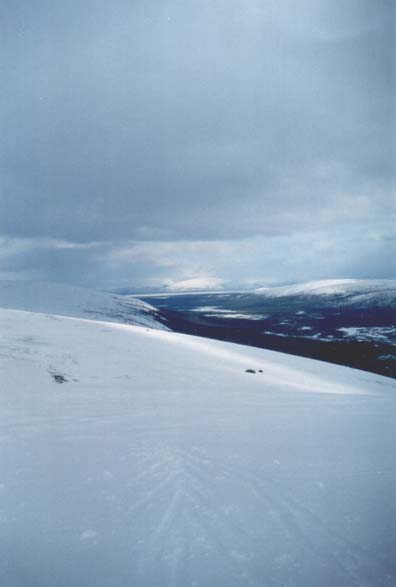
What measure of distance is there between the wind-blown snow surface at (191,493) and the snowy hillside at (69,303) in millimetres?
49642

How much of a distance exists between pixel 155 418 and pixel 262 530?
3636 millimetres

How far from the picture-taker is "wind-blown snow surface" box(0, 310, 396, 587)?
2617mm

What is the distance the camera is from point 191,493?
3.52 meters

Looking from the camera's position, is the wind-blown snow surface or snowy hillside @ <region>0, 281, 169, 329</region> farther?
snowy hillside @ <region>0, 281, 169, 329</region>

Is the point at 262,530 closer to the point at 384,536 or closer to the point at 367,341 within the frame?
the point at 384,536

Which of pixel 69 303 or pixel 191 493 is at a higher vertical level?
pixel 69 303

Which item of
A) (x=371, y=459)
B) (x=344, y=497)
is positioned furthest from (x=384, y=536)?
(x=371, y=459)

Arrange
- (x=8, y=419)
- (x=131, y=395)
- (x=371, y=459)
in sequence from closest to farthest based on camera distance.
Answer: (x=371, y=459) → (x=8, y=419) → (x=131, y=395)

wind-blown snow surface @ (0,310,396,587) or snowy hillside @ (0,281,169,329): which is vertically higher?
snowy hillside @ (0,281,169,329)

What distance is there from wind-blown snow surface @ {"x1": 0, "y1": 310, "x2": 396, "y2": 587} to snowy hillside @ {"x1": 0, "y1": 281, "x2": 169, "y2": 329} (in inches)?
1954

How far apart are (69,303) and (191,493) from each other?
69.0 metres

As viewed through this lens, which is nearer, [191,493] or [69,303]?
[191,493]

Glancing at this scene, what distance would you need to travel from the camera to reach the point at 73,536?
2.87 metres

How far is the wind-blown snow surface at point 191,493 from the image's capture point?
2.62m
